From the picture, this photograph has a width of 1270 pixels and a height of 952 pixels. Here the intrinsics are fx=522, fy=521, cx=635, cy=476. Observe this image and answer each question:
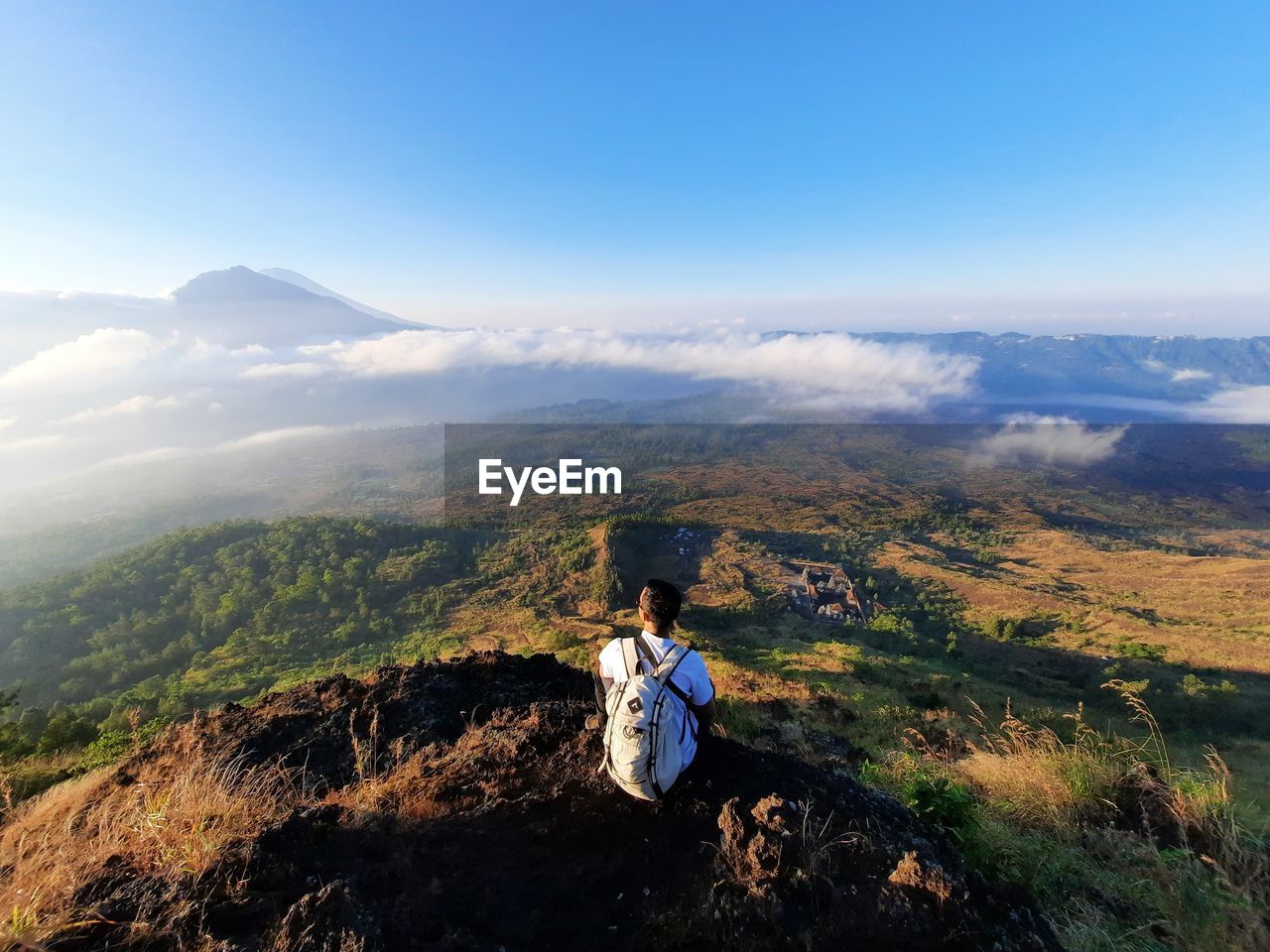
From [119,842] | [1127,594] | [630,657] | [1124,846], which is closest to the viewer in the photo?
[119,842]

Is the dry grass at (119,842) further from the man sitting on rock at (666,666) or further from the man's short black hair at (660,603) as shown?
the man's short black hair at (660,603)

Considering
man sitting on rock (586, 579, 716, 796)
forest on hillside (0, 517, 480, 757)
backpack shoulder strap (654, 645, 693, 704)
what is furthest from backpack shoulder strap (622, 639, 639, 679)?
forest on hillside (0, 517, 480, 757)

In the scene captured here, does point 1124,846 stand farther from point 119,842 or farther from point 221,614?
point 221,614

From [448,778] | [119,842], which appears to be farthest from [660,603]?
[119,842]

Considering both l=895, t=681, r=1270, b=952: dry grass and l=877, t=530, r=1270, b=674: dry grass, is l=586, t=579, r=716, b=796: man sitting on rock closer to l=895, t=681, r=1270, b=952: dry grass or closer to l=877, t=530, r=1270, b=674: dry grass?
l=895, t=681, r=1270, b=952: dry grass

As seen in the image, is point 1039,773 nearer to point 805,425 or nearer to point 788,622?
point 788,622

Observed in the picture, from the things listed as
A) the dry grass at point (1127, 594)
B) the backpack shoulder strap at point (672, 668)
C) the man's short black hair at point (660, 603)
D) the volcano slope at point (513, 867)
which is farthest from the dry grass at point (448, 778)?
the dry grass at point (1127, 594)

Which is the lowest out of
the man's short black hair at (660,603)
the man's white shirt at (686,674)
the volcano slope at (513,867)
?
the volcano slope at (513,867)
